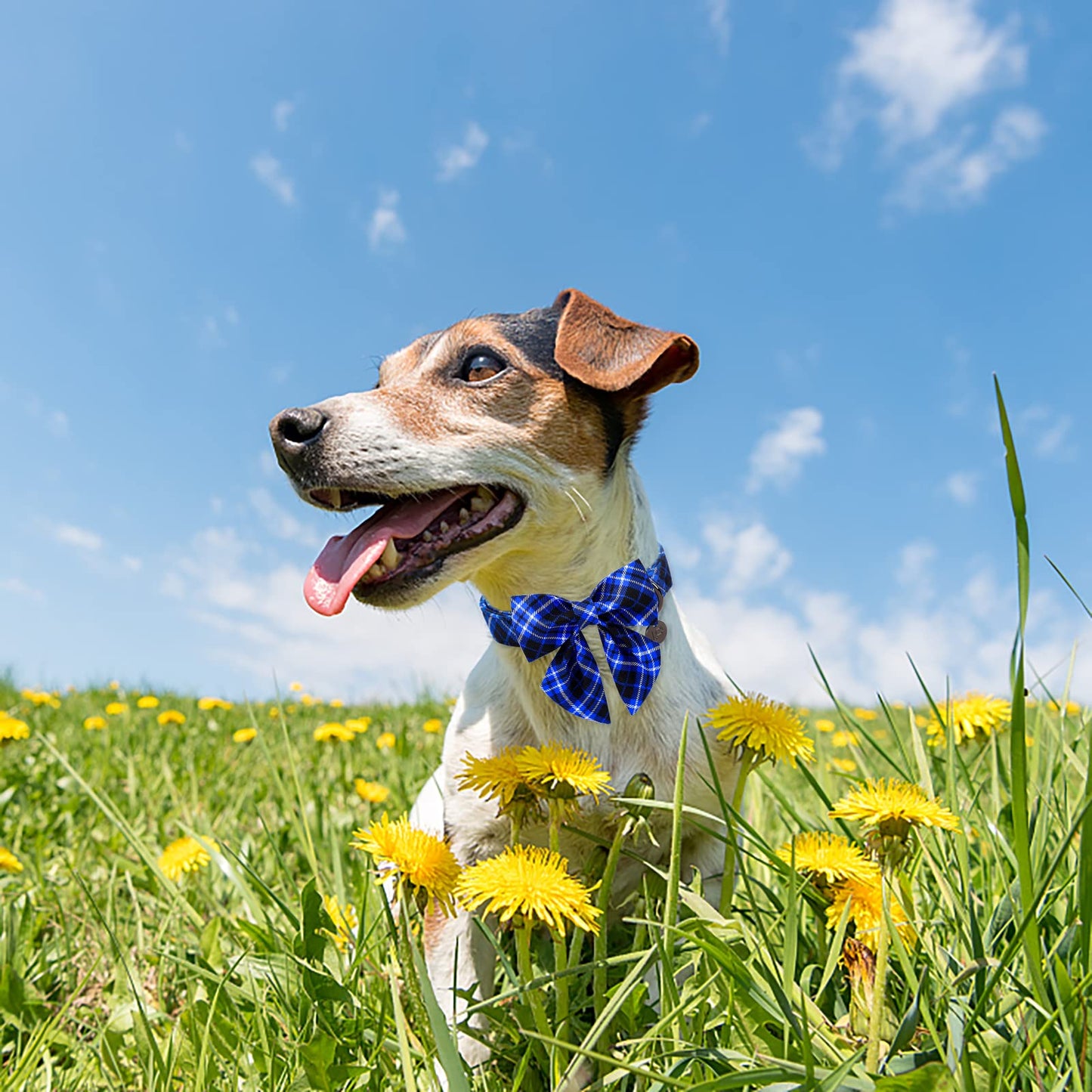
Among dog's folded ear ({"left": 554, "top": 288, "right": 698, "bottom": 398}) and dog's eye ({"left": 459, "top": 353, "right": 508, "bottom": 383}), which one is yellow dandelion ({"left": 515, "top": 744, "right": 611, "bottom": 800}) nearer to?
dog's folded ear ({"left": 554, "top": 288, "right": 698, "bottom": 398})

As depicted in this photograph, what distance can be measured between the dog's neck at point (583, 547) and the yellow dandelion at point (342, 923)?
3.13 feet

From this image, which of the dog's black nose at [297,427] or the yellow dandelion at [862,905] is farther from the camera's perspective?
the dog's black nose at [297,427]

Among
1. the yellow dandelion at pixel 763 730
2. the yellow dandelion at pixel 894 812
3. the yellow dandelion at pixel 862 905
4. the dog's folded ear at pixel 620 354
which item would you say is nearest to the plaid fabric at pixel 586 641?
the dog's folded ear at pixel 620 354

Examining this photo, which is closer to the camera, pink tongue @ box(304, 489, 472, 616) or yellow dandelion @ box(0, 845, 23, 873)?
pink tongue @ box(304, 489, 472, 616)

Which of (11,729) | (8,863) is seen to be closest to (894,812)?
(8,863)

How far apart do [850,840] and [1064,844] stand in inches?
38.7

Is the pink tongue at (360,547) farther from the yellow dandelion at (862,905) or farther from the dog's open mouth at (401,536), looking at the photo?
the yellow dandelion at (862,905)

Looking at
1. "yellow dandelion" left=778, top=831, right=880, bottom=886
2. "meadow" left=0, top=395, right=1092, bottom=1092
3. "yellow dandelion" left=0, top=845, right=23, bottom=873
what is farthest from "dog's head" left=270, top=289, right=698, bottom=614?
"yellow dandelion" left=0, top=845, right=23, bottom=873

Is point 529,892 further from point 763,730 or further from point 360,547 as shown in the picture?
point 360,547

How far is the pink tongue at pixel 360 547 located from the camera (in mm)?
2361

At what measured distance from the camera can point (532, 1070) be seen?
1.84 meters

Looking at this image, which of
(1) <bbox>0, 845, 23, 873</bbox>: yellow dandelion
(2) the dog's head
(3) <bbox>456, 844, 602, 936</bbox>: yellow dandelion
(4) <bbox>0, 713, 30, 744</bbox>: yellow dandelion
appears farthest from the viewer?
(4) <bbox>0, 713, 30, 744</bbox>: yellow dandelion

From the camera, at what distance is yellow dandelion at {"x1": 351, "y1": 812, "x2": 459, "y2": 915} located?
4.85 feet

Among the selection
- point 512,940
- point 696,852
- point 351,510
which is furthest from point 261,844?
point 696,852
